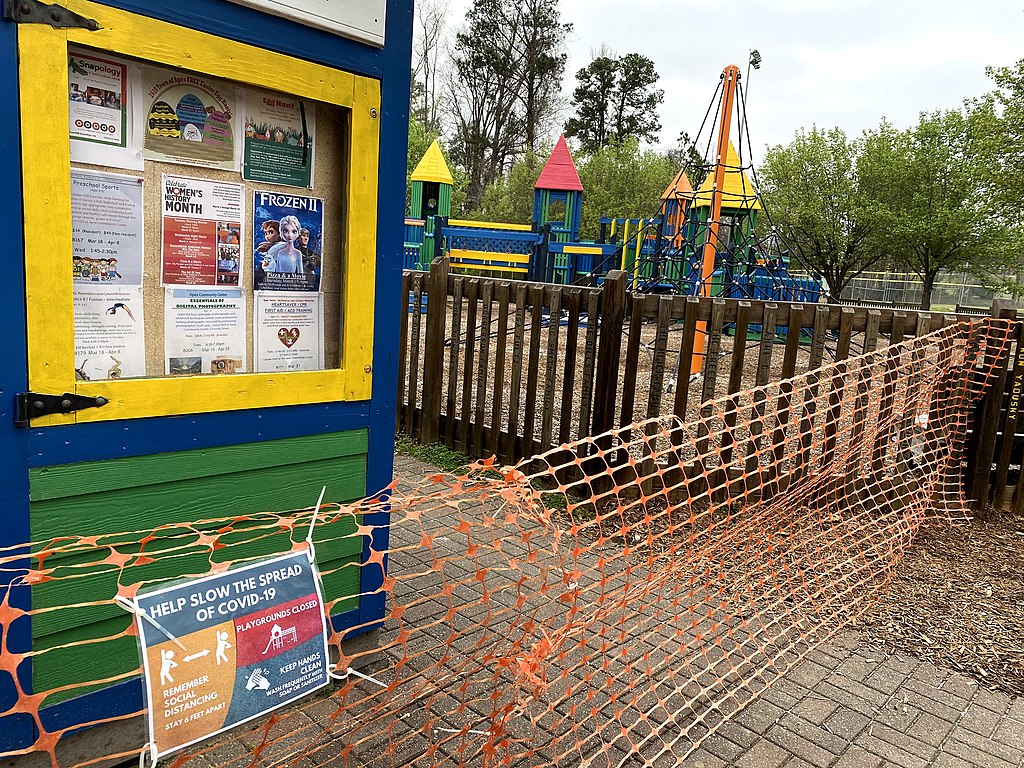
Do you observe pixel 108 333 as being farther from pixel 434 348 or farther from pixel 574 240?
pixel 574 240

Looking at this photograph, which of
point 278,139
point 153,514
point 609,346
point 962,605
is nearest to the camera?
point 153,514

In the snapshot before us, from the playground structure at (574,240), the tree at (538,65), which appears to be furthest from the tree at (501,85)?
the playground structure at (574,240)

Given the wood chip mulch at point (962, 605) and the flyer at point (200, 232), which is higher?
the flyer at point (200, 232)

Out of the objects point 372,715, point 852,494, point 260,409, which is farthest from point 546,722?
point 852,494

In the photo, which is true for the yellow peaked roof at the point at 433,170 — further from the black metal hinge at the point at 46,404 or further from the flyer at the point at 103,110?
the black metal hinge at the point at 46,404

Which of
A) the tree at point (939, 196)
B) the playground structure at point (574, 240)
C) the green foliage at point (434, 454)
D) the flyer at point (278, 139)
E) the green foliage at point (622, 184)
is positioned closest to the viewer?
the flyer at point (278, 139)

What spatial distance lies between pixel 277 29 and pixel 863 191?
27.9 meters

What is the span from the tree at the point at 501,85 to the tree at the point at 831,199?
15819 mm

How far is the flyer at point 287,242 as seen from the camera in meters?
2.79

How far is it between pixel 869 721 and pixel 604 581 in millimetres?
1399

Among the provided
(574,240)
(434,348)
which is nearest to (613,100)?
(574,240)

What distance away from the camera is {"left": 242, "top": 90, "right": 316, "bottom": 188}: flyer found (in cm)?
272

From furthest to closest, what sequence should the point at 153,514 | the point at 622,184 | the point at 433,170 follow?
the point at 622,184 < the point at 433,170 < the point at 153,514

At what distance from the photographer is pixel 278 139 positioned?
110 inches
